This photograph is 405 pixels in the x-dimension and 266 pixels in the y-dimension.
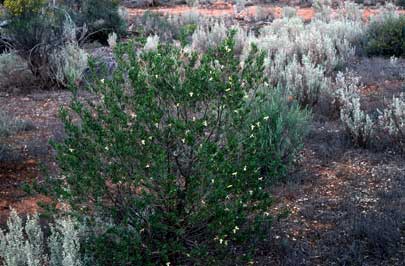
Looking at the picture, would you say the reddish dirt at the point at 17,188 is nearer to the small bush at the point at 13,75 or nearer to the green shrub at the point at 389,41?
the small bush at the point at 13,75

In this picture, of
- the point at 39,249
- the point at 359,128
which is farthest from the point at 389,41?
the point at 39,249

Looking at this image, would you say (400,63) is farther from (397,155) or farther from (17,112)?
(17,112)

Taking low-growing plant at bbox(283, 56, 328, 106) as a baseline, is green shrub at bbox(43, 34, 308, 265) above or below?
above

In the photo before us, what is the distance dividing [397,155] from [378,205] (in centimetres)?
128

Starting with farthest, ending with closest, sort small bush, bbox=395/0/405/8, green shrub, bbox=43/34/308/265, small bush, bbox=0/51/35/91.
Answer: small bush, bbox=395/0/405/8, small bush, bbox=0/51/35/91, green shrub, bbox=43/34/308/265

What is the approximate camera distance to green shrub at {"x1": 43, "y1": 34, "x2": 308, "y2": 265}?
344cm

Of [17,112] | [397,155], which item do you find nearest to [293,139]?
[397,155]

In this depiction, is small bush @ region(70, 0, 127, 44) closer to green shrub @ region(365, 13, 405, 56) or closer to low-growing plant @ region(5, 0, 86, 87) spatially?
low-growing plant @ region(5, 0, 86, 87)

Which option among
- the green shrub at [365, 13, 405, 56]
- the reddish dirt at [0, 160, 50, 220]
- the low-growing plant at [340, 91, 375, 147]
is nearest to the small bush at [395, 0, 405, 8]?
the green shrub at [365, 13, 405, 56]

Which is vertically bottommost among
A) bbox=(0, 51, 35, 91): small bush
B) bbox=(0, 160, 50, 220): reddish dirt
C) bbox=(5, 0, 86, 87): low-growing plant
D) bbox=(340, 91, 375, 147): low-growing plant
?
bbox=(0, 160, 50, 220): reddish dirt

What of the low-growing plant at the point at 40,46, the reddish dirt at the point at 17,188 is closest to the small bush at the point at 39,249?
the reddish dirt at the point at 17,188

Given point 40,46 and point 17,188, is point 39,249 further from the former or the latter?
point 40,46

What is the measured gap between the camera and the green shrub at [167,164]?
3439 mm

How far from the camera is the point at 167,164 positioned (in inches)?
139
